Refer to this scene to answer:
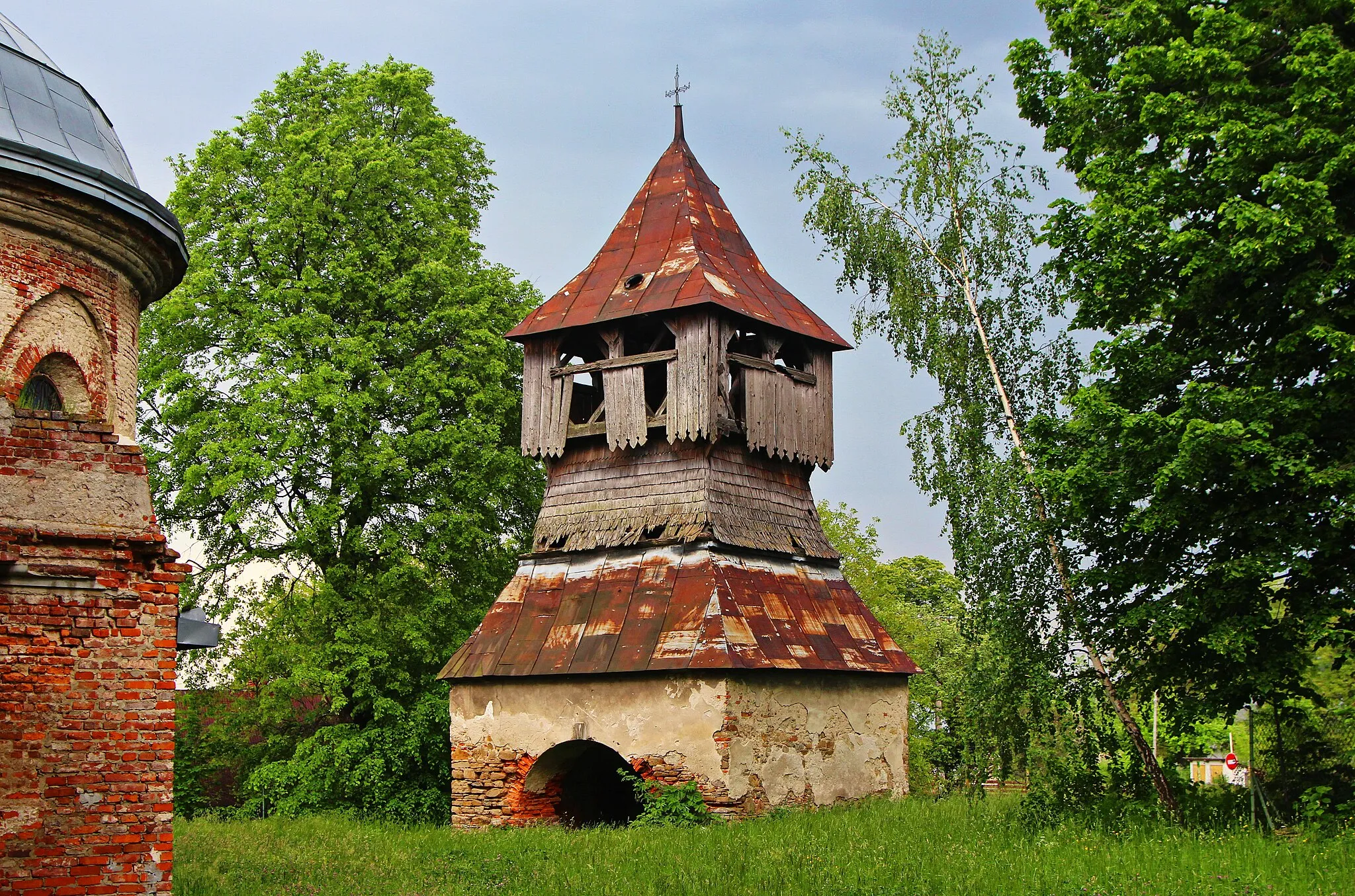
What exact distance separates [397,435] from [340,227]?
156 inches

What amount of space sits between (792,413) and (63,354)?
1237 centimetres

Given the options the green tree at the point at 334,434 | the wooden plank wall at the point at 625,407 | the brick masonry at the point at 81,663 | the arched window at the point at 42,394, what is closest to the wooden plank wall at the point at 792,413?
the wooden plank wall at the point at 625,407

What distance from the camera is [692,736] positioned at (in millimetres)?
17297

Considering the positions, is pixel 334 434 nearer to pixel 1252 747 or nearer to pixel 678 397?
pixel 678 397

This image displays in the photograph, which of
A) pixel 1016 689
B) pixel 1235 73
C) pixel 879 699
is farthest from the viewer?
pixel 879 699

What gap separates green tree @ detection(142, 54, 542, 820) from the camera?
2139cm

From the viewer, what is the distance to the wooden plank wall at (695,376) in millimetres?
19547

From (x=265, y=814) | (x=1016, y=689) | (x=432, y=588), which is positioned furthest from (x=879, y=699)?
(x=265, y=814)

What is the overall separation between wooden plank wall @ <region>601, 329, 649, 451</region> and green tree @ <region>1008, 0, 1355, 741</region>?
738 centimetres

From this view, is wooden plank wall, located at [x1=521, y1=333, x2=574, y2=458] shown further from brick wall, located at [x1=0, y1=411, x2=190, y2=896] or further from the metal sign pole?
brick wall, located at [x1=0, y1=411, x2=190, y2=896]

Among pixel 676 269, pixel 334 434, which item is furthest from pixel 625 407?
pixel 334 434

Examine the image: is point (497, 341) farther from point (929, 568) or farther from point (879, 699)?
point (929, 568)

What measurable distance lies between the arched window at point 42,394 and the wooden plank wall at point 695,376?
9.97 metres

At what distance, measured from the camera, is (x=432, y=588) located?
23.1 meters
